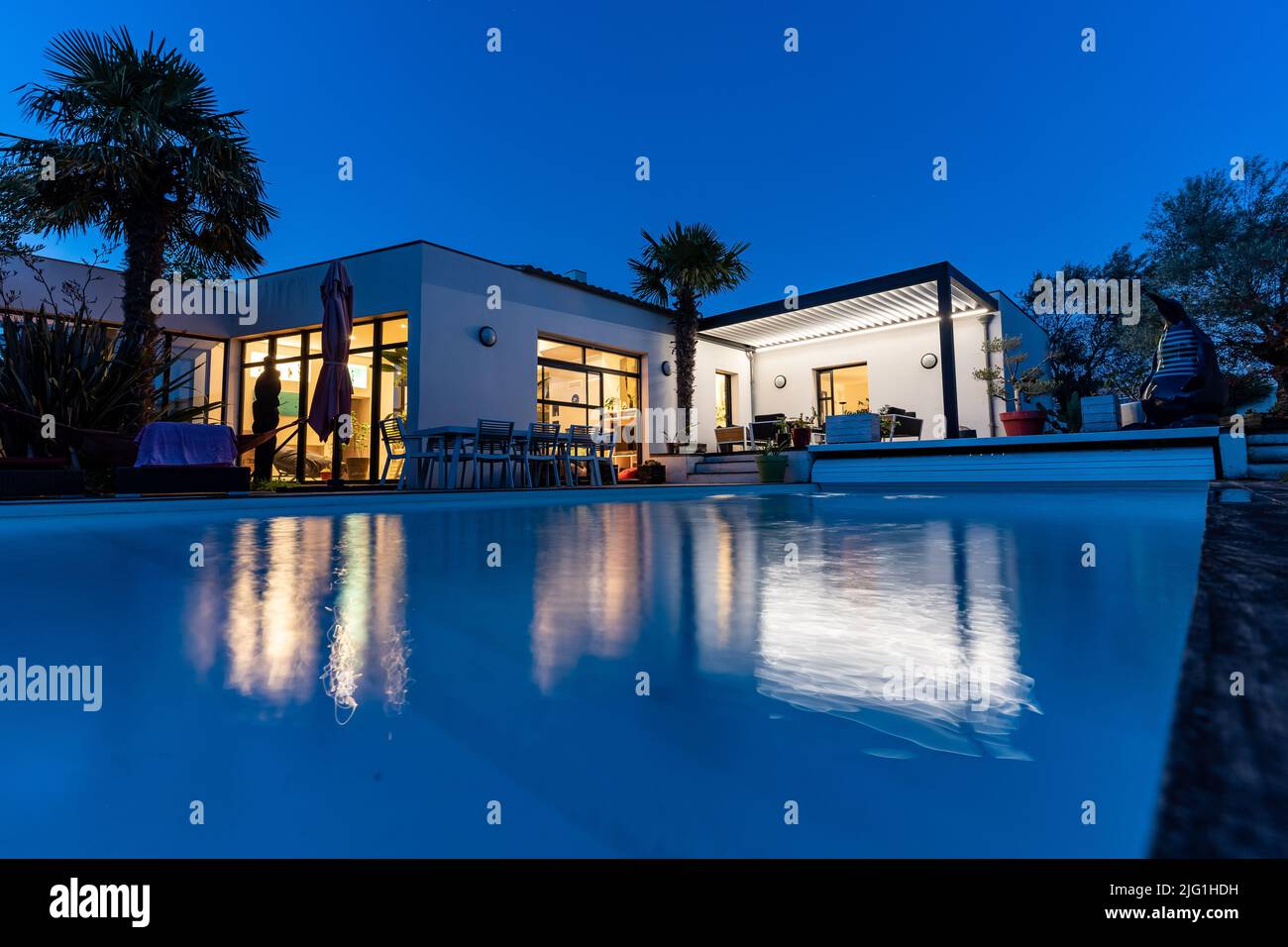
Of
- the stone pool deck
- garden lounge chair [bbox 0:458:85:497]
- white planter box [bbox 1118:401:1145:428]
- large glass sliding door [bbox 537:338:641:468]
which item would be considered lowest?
the stone pool deck

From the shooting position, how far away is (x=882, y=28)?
15.6m

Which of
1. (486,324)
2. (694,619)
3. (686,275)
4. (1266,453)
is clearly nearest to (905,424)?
(686,275)

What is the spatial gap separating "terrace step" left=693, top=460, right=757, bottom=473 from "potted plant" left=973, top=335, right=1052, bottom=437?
3.46 m

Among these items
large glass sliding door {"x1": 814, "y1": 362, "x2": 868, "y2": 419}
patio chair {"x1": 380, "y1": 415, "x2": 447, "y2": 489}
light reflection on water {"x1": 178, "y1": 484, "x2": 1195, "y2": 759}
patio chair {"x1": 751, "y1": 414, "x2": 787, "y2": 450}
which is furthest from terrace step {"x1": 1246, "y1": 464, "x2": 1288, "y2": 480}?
patio chair {"x1": 380, "y1": 415, "x2": 447, "y2": 489}

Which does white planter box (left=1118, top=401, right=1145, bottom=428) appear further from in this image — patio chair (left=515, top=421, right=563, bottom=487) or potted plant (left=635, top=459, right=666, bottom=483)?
Result: patio chair (left=515, top=421, right=563, bottom=487)

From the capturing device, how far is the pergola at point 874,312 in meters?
8.41

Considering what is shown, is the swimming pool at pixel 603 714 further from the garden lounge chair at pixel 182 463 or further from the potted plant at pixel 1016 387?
the potted plant at pixel 1016 387

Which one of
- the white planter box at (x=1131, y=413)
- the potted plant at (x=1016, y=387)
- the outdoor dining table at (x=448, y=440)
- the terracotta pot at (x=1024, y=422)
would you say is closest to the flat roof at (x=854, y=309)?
the potted plant at (x=1016, y=387)

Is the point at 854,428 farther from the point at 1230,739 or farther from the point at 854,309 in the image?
the point at 1230,739

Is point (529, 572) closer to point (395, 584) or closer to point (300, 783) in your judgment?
point (395, 584)

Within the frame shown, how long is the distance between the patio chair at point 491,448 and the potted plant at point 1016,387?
5.83 m

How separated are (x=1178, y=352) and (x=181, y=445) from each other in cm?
864

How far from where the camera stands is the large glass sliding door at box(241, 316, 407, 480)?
8.81 meters
